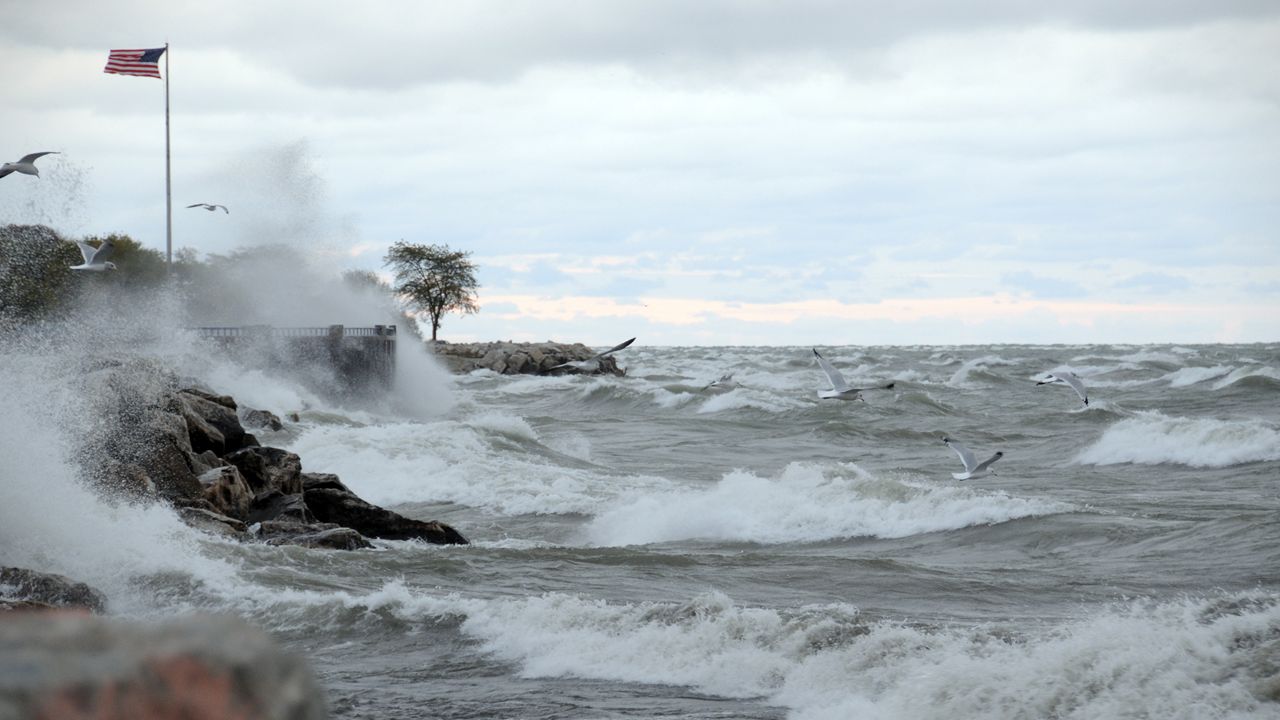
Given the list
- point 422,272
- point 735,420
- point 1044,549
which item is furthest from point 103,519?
point 422,272

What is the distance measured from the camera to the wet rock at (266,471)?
15703 millimetres

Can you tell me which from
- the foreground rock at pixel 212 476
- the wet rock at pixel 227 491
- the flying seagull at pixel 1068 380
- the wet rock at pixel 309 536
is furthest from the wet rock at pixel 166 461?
the flying seagull at pixel 1068 380

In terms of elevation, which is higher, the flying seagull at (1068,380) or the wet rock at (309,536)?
the flying seagull at (1068,380)

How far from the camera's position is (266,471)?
628 inches

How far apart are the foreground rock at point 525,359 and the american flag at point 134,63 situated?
38.0 meters

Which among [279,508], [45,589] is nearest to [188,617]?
[45,589]

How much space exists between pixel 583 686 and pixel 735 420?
3006 centimetres

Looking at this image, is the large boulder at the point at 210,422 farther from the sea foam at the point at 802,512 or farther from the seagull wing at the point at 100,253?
the seagull wing at the point at 100,253

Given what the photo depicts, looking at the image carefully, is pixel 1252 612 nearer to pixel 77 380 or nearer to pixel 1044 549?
pixel 1044 549

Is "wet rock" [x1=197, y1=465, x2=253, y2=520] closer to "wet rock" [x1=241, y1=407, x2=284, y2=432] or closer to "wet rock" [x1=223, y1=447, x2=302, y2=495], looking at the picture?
"wet rock" [x1=223, y1=447, x2=302, y2=495]

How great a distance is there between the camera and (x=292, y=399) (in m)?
34.9

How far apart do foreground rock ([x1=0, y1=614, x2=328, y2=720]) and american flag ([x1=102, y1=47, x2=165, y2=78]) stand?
107 feet

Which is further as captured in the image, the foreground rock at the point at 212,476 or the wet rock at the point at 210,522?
the foreground rock at the point at 212,476

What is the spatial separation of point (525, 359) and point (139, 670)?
236ft
